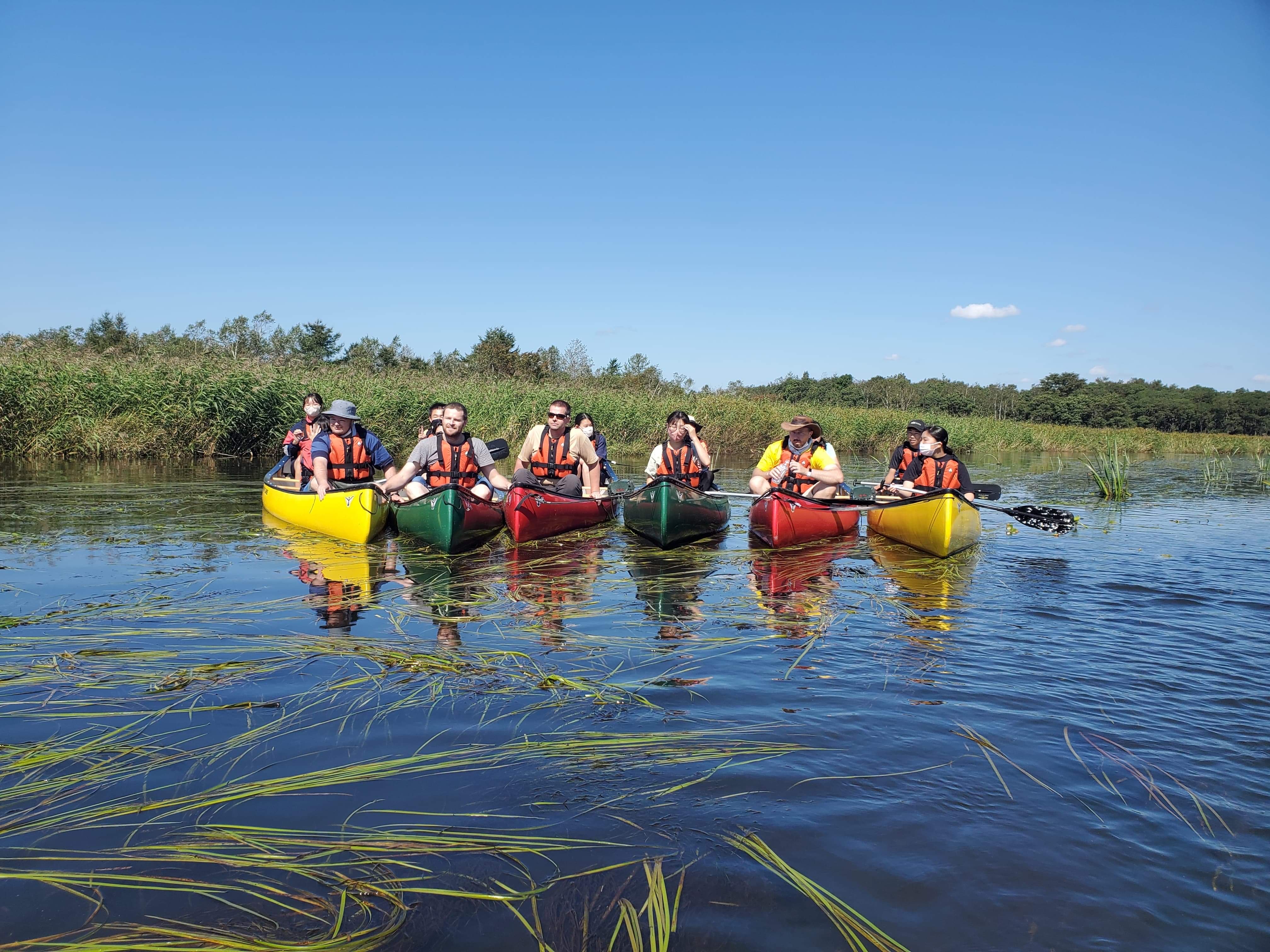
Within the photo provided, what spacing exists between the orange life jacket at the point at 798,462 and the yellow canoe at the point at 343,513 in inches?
168

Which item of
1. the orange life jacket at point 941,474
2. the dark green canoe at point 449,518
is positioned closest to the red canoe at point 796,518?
the orange life jacket at point 941,474

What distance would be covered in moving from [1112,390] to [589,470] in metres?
66.8

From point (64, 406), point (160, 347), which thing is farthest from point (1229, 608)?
point (160, 347)

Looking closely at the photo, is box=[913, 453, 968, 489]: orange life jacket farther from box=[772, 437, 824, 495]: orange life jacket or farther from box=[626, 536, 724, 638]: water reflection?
box=[626, 536, 724, 638]: water reflection

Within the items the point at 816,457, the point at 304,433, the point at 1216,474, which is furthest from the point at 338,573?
the point at 1216,474

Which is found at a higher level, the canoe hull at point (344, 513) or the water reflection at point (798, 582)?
the canoe hull at point (344, 513)

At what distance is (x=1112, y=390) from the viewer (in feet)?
215

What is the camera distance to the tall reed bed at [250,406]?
1588cm

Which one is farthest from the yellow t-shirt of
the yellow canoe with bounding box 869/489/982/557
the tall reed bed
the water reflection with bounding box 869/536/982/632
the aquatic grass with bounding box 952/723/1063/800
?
the tall reed bed

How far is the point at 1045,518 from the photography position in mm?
10289

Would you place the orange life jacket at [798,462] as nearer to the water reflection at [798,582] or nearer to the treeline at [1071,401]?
the water reflection at [798,582]

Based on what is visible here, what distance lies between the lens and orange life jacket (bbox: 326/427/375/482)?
9305 millimetres

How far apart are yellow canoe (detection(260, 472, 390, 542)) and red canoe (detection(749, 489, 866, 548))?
13.1 ft

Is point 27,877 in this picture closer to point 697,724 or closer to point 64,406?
point 697,724
